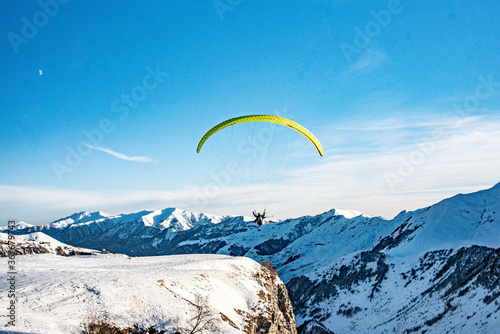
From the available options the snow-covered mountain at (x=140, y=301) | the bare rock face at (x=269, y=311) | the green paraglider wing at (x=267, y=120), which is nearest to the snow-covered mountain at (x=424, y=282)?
the bare rock face at (x=269, y=311)

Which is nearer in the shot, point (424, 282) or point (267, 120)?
point (267, 120)

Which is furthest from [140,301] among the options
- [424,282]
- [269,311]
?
Answer: [424,282]

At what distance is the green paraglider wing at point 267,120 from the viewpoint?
28.1 m

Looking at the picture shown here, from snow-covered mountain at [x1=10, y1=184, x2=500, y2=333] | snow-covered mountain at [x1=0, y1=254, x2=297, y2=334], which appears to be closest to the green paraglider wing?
snow-covered mountain at [x1=0, y1=254, x2=297, y2=334]

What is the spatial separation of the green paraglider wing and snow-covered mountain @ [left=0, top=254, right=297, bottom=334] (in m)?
14.8

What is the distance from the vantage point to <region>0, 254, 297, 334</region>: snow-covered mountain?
21156mm

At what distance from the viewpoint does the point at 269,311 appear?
114 ft

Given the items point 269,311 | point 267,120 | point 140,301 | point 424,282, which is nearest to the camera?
point 140,301

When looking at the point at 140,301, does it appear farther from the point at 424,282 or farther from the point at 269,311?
the point at 424,282

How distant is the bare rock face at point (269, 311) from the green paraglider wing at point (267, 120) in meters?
19.5

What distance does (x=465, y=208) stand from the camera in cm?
13625

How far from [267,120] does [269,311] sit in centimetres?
2302

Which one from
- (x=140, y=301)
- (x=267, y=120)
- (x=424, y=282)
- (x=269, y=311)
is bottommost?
(x=424, y=282)

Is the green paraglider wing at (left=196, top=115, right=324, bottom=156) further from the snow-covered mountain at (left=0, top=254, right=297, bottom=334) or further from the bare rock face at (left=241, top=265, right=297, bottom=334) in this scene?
the bare rock face at (left=241, top=265, right=297, bottom=334)
